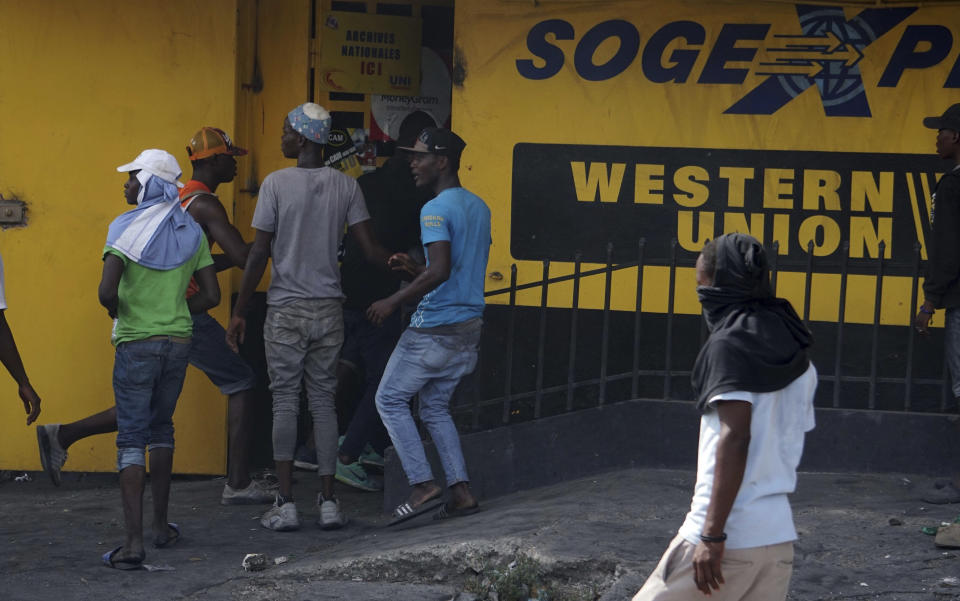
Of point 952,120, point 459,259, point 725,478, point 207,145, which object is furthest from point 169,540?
point 952,120

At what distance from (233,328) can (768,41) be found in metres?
3.32

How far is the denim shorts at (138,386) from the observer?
5.27m

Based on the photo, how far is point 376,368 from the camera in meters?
7.04

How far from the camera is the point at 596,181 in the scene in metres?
6.82

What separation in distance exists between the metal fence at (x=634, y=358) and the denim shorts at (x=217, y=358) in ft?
3.90

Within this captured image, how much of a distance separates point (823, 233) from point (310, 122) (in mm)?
2889

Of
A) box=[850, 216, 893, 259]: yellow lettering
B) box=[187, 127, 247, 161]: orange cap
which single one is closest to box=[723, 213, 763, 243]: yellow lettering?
box=[850, 216, 893, 259]: yellow lettering

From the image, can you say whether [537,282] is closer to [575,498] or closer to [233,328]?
[575,498]

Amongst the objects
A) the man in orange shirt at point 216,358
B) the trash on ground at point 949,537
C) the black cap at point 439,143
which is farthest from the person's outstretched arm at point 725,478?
the man in orange shirt at point 216,358

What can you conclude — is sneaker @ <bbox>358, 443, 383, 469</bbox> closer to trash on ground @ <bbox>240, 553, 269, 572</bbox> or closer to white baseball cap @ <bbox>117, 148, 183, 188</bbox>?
trash on ground @ <bbox>240, 553, 269, 572</bbox>

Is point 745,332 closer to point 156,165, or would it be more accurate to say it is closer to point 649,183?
point 156,165

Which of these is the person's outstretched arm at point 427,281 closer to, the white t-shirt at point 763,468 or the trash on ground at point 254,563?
the trash on ground at point 254,563

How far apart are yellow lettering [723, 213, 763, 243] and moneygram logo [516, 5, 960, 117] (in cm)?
58

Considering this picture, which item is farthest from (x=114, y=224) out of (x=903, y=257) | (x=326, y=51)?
(x=903, y=257)
